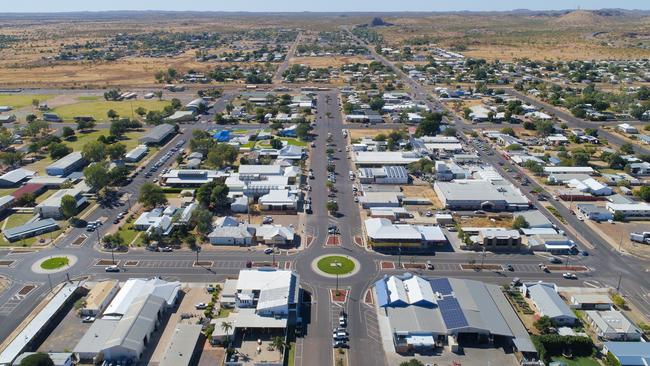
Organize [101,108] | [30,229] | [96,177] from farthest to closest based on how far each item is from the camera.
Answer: [101,108], [96,177], [30,229]

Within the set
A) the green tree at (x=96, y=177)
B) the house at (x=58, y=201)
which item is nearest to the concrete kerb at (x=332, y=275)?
the house at (x=58, y=201)

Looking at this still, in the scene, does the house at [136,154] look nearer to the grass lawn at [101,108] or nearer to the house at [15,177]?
the house at [15,177]

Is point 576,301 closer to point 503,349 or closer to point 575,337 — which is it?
point 575,337

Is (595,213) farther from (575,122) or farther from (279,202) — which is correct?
(575,122)

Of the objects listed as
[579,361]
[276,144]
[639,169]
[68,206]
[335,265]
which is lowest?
[579,361]

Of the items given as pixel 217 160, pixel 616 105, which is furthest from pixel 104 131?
pixel 616 105

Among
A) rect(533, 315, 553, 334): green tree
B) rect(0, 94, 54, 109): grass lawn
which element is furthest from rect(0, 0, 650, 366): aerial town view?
rect(0, 94, 54, 109): grass lawn

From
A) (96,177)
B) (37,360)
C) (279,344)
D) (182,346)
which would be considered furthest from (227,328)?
(96,177)
